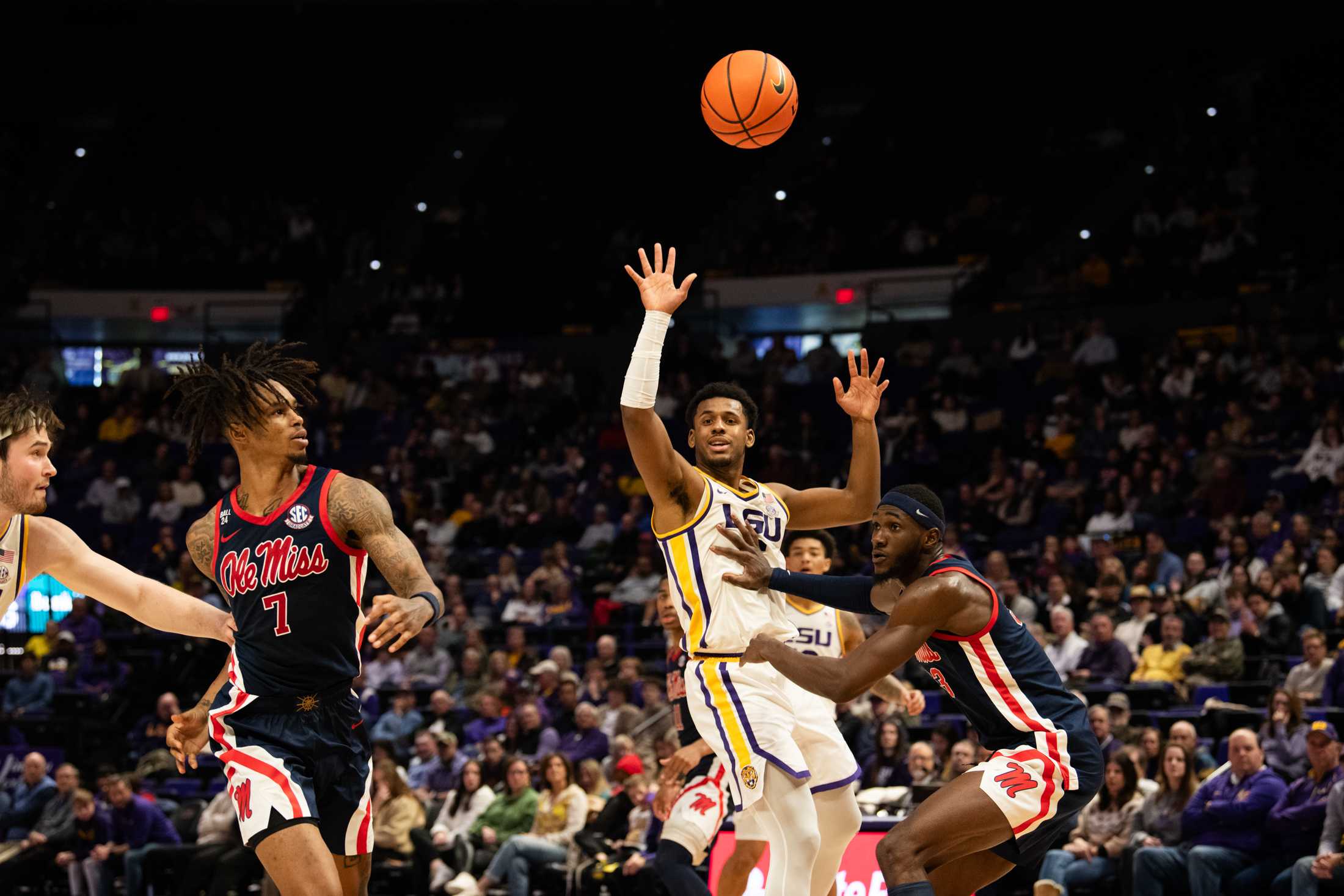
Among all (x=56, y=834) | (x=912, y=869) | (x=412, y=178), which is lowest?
(x=56, y=834)

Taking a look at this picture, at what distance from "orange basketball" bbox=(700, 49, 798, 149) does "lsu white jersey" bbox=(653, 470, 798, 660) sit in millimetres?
3094

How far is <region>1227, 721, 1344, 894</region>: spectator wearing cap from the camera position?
35.0 ft

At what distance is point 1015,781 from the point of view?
606 centimetres

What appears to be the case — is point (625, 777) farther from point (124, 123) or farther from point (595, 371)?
point (124, 123)

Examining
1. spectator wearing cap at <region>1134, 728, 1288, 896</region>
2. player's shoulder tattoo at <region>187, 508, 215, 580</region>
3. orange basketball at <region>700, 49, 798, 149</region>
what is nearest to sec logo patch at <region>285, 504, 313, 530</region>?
player's shoulder tattoo at <region>187, 508, 215, 580</region>

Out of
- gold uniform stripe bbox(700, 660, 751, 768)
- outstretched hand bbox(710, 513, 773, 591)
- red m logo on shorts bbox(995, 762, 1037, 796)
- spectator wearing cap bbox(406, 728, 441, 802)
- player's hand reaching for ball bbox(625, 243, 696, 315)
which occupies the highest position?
player's hand reaching for ball bbox(625, 243, 696, 315)

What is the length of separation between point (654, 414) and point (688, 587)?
0.82 metres

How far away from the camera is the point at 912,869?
19.4ft

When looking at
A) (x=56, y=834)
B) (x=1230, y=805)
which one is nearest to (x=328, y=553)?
(x=1230, y=805)

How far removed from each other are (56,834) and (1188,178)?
18418 millimetres

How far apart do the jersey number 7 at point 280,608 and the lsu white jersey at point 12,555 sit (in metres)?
1.08

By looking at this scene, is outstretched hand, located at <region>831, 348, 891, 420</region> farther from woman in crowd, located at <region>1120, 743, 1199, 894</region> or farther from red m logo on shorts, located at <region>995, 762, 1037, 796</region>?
woman in crowd, located at <region>1120, 743, 1199, 894</region>

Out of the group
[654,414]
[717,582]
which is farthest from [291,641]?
[717,582]

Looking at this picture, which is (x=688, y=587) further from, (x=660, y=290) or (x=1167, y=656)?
(x=1167, y=656)
